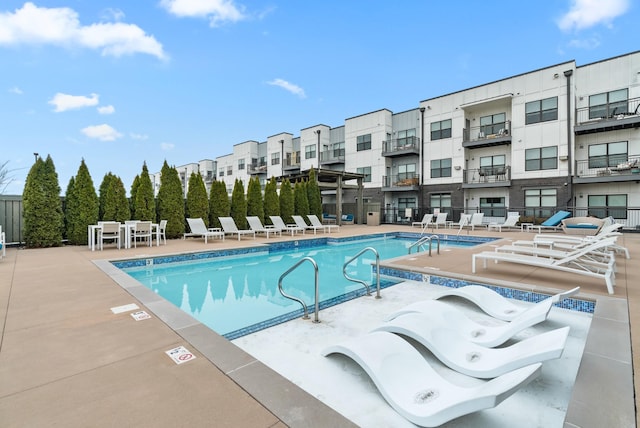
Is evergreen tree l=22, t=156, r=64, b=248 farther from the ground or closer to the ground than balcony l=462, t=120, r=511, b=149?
closer to the ground

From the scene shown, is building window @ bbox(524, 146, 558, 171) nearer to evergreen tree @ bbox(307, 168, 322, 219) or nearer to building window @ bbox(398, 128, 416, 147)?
building window @ bbox(398, 128, 416, 147)

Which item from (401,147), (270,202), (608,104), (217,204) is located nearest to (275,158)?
(401,147)

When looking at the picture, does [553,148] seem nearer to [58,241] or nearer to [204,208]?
[204,208]

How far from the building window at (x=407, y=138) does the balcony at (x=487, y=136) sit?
3.69 m

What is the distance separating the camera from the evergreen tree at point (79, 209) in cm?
968

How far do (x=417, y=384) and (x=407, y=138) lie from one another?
896 inches

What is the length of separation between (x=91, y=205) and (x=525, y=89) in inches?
845

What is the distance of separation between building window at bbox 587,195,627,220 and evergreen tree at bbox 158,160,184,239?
62.6 feet

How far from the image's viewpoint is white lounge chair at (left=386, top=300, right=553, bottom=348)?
279cm

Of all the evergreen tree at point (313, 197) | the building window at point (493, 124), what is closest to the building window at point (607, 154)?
the building window at point (493, 124)

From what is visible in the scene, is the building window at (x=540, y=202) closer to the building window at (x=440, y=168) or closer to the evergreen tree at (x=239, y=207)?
the building window at (x=440, y=168)

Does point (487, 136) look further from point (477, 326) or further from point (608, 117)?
point (477, 326)

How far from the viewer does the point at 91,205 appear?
32.2 feet

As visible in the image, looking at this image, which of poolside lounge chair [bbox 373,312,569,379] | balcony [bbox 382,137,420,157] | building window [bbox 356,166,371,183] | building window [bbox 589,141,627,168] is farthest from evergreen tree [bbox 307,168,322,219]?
building window [bbox 589,141,627,168]
